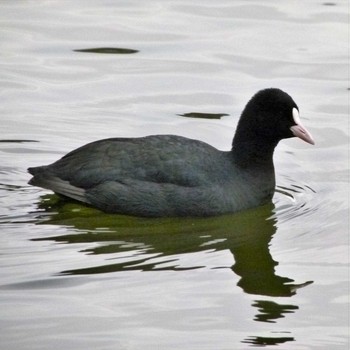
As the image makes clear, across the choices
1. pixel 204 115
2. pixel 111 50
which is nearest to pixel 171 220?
pixel 204 115

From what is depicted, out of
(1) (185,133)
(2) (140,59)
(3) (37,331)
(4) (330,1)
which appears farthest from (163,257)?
(4) (330,1)

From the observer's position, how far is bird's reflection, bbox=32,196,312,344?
26.6 feet

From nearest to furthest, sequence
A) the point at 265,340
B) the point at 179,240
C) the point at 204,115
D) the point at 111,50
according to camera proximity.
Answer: the point at 265,340 < the point at 179,240 < the point at 204,115 < the point at 111,50

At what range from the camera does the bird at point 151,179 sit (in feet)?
30.2

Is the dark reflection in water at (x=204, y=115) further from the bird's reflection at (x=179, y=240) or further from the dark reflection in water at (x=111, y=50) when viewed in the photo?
the bird's reflection at (x=179, y=240)

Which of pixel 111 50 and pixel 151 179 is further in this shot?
pixel 111 50

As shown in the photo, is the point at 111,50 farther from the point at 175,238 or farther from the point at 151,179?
the point at 175,238

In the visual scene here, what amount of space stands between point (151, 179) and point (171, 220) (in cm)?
31

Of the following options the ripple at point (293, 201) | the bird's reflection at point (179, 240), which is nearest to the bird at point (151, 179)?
the bird's reflection at point (179, 240)

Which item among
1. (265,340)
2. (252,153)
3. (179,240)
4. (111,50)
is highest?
(111,50)

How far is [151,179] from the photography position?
363 inches

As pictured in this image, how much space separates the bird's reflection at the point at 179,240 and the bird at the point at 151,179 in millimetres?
94

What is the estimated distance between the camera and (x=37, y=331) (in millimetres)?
7113

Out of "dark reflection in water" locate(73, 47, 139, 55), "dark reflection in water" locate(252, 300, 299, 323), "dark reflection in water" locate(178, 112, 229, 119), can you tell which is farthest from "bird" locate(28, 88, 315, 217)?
"dark reflection in water" locate(73, 47, 139, 55)
